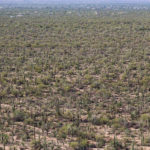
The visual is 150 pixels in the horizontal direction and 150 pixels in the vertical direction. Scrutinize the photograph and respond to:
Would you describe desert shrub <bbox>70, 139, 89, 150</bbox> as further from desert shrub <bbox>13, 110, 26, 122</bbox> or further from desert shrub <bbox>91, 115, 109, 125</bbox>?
desert shrub <bbox>13, 110, 26, 122</bbox>

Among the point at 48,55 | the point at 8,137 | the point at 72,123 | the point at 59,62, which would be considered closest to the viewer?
the point at 8,137

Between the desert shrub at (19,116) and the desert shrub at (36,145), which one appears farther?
the desert shrub at (19,116)

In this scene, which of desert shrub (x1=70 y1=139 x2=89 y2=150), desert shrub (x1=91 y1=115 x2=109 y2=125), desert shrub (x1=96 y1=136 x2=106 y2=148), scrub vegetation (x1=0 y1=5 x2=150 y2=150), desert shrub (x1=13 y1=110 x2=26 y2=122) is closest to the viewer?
desert shrub (x1=70 y1=139 x2=89 y2=150)

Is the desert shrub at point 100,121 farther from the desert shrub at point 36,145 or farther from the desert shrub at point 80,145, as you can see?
the desert shrub at point 36,145

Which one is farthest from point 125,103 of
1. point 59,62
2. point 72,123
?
point 59,62

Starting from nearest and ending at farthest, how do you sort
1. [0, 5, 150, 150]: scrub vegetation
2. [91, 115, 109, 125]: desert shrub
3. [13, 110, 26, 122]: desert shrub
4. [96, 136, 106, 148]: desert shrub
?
[96, 136, 106, 148]: desert shrub → [0, 5, 150, 150]: scrub vegetation → [91, 115, 109, 125]: desert shrub → [13, 110, 26, 122]: desert shrub

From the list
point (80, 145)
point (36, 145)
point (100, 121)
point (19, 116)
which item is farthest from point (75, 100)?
point (36, 145)

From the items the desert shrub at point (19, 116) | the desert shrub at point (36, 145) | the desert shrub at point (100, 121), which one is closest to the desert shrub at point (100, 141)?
the desert shrub at point (100, 121)

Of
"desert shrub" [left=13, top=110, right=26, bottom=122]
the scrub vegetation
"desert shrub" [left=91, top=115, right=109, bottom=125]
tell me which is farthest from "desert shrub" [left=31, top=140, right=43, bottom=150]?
"desert shrub" [left=91, top=115, right=109, bottom=125]

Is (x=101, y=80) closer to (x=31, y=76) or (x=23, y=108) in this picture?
(x=31, y=76)

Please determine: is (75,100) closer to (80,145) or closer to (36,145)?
(80,145)

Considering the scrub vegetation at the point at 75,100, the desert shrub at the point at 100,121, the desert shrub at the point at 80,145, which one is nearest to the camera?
the desert shrub at the point at 80,145
